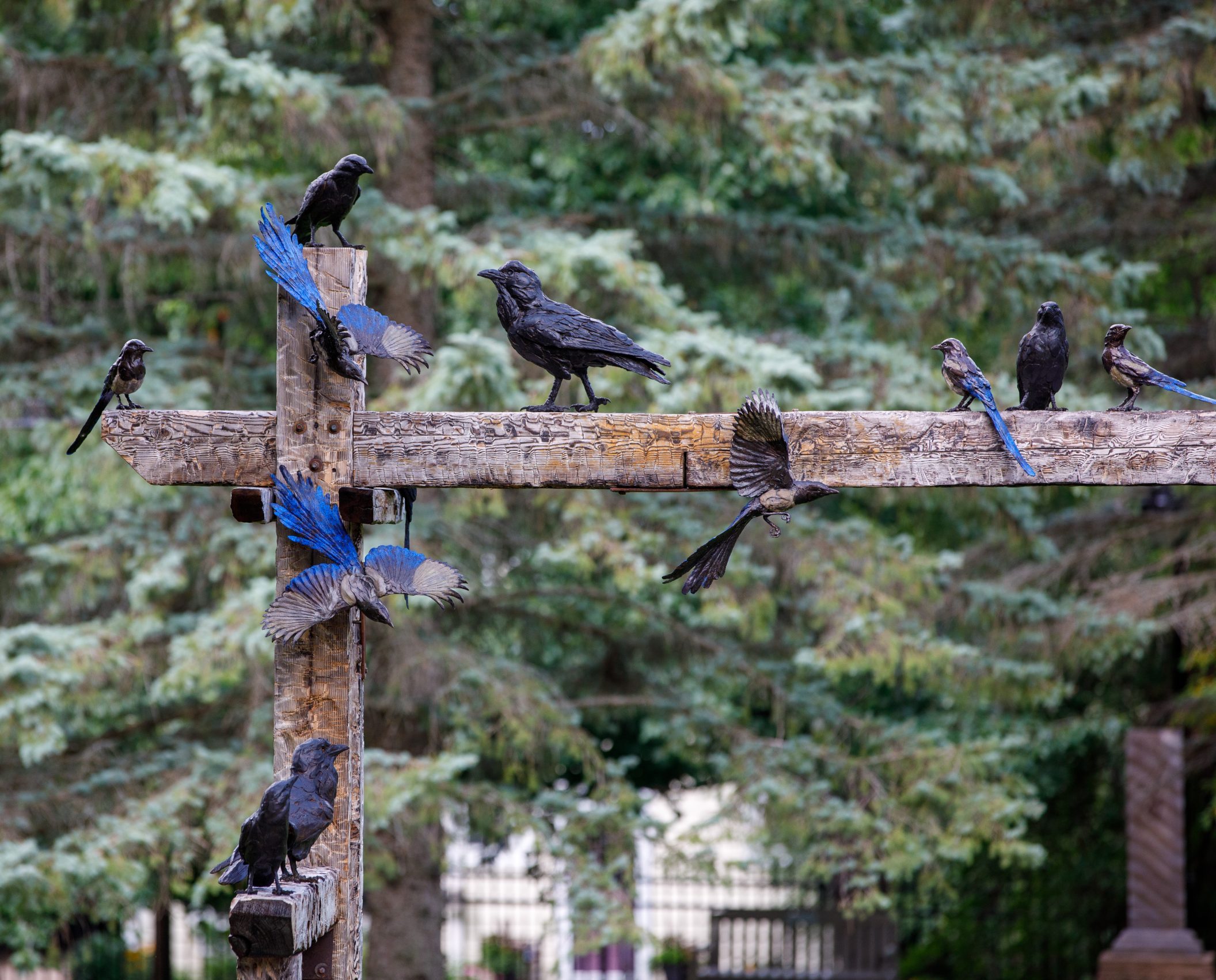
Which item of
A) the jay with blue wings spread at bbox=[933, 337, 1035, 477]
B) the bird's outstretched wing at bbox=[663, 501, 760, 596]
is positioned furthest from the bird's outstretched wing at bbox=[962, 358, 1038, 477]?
the bird's outstretched wing at bbox=[663, 501, 760, 596]

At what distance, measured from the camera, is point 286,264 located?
2.71m

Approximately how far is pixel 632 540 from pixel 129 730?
120 inches

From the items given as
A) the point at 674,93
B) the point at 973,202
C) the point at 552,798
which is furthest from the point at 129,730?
the point at 973,202

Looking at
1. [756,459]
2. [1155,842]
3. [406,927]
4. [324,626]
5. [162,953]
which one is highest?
[756,459]

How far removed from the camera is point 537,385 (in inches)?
229

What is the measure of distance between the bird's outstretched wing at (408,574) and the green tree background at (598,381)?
273cm

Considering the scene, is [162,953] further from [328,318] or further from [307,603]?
[328,318]

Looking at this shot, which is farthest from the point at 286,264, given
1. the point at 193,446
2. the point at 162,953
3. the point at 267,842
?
the point at 162,953

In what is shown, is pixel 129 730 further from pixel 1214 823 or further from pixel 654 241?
pixel 1214 823

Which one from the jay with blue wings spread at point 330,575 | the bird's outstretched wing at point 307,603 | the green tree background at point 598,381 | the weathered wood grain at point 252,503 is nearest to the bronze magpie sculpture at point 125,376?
the weathered wood grain at point 252,503

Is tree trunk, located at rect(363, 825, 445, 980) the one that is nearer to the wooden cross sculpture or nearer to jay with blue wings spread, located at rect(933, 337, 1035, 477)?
the wooden cross sculpture

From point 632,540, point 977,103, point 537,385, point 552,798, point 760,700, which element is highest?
point 977,103

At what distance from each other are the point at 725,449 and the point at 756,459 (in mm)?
86

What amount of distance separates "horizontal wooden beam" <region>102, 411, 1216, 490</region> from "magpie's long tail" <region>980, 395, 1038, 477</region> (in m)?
0.02
